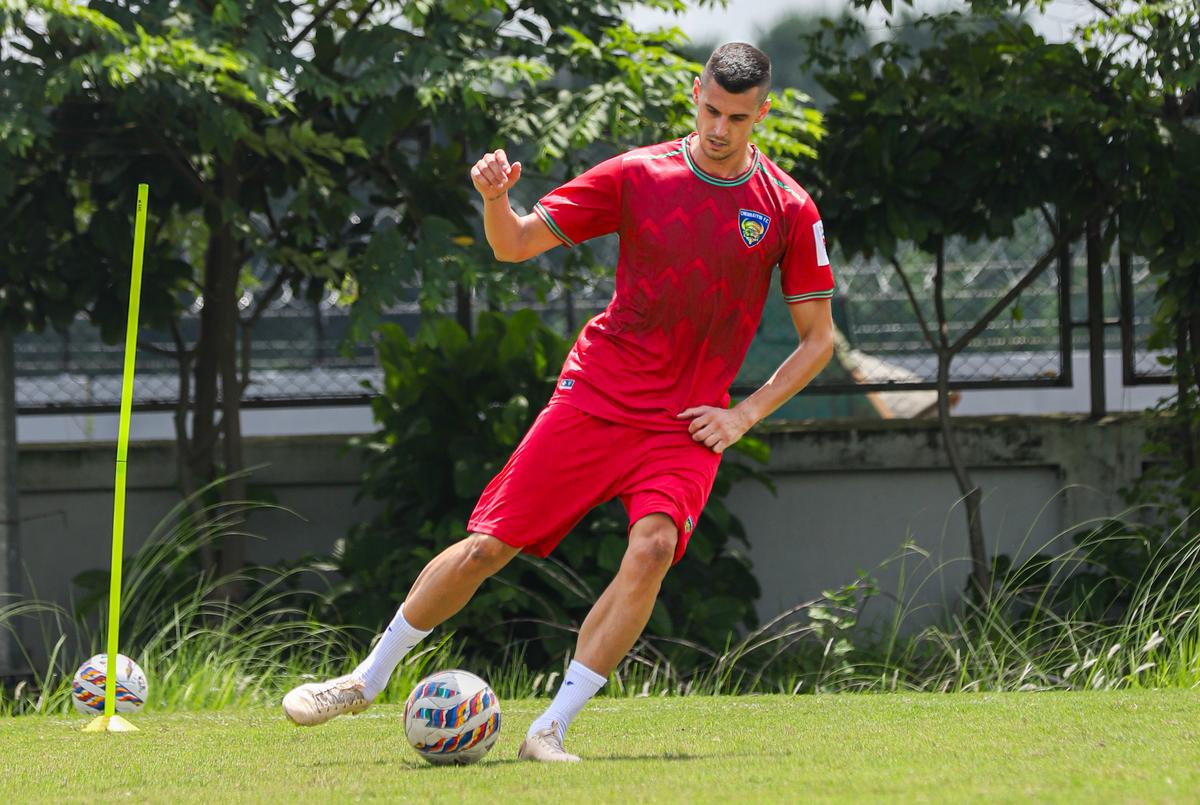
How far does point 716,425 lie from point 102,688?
287 centimetres

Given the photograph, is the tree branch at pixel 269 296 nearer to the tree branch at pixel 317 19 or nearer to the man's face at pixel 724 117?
the tree branch at pixel 317 19

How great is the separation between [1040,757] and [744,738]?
939 millimetres

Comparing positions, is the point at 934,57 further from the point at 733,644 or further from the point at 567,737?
the point at 567,737

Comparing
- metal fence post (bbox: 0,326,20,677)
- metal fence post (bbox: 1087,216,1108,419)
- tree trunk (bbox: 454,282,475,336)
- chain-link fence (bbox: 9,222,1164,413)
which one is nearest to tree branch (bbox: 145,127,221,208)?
metal fence post (bbox: 0,326,20,677)

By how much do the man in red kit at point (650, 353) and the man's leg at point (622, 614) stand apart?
59mm

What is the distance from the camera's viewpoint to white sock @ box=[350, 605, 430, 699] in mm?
4398

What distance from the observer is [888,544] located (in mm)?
9375

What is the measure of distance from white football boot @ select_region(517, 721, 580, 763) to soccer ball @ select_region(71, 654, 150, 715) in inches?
95.4

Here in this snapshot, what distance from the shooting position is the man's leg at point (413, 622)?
4.32 meters

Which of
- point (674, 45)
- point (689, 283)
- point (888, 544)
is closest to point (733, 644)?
point (888, 544)

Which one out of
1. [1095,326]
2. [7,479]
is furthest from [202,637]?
[1095,326]

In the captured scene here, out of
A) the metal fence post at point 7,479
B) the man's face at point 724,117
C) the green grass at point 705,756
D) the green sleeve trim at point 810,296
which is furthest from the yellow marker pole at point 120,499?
the metal fence post at point 7,479

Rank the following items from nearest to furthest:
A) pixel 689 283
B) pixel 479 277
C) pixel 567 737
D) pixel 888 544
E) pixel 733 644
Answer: pixel 689 283, pixel 567 737, pixel 479 277, pixel 733 644, pixel 888 544

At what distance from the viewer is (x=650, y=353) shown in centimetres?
436
